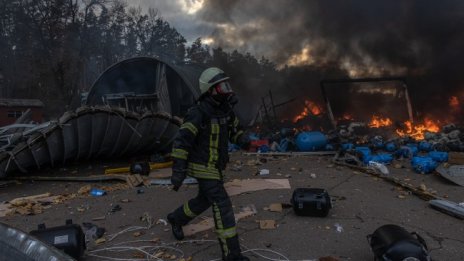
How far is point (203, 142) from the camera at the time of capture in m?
3.70

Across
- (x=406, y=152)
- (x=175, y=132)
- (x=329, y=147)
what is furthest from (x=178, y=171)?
(x=329, y=147)

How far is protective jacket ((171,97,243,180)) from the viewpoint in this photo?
360cm

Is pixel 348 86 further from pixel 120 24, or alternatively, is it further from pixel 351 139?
→ pixel 120 24

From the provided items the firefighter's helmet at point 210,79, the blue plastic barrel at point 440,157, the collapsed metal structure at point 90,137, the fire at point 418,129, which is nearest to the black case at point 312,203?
the firefighter's helmet at point 210,79

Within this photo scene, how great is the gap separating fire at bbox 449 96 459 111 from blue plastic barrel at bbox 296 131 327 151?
20.0 ft

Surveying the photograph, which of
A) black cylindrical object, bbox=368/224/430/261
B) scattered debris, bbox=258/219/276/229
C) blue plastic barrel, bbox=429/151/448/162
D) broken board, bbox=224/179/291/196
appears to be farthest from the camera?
blue plastic barrel, bbox=429/151/448/162

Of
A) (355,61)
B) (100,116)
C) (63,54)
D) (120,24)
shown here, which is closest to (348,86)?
(355,61)

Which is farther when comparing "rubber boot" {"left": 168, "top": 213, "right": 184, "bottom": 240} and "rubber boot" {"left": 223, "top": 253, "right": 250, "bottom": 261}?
"rubber boot" {"left": 168, "top": 213, "right": 184, "bottom": 240}

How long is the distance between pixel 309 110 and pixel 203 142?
40.4 feet

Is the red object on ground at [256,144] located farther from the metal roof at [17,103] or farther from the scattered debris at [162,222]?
the metal roof at [17,103]

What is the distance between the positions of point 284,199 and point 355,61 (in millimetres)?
11801

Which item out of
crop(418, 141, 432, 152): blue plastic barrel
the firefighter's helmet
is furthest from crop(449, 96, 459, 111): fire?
the firefighter's helmet

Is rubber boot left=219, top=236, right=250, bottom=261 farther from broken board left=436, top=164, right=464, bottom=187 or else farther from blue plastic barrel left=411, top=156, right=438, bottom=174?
blue plastic barrel left=411, top=156, right=438, bottom=174

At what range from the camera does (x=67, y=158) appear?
8656mm
